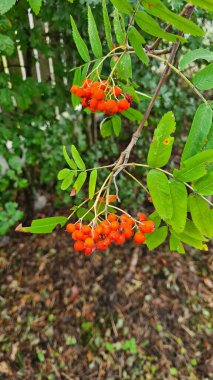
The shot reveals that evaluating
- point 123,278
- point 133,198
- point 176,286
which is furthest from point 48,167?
point 176,286

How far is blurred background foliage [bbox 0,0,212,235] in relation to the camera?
1604mm

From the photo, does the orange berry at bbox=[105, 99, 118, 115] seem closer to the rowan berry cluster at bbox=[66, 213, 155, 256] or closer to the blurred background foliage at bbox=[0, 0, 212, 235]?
the rowan berry cluster at bbox=[66, 213, 155, 256]

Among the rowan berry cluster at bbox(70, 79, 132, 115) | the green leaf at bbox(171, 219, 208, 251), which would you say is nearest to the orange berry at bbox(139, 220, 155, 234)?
the green leaf at bbox(171, 219, 208, 251)

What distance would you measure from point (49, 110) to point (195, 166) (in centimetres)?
141

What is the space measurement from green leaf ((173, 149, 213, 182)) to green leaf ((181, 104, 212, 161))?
0.03 metres

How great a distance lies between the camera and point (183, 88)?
263 centimetres

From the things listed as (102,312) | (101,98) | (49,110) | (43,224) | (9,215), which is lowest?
(102,312)

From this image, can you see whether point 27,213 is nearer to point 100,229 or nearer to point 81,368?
point 81,368

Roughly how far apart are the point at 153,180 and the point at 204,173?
0.11m

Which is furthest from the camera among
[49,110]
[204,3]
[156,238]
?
[49,110]

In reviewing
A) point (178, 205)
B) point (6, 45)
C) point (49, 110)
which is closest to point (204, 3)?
point (178, 205)

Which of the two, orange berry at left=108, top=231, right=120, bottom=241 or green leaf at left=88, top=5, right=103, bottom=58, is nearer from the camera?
orange berry at left=108, top=231, right=120, bottom=241

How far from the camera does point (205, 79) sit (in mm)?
876

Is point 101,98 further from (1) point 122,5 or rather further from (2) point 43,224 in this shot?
(2) point 43,224
